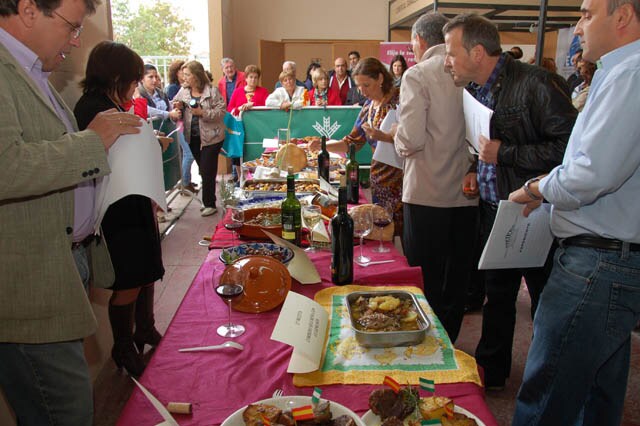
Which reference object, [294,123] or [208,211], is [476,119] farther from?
[294,123]

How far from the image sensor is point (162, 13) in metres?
11.3

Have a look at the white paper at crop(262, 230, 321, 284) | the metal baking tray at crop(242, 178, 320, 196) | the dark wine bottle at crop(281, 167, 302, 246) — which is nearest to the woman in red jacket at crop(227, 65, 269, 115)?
the metal baking tray at crop(242, 178, 320, 196)

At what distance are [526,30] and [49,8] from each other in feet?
36.4

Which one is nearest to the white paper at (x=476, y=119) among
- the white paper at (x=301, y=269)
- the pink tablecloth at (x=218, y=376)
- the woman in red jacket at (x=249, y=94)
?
the white paper at (x=301, y=269)

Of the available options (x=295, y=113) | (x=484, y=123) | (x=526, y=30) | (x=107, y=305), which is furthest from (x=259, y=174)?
(x=526, y=30)

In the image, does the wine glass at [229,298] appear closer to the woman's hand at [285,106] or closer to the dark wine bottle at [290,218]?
the dark wine bottle at [290,218]

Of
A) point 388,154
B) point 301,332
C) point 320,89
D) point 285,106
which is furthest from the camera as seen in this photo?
point 320,89

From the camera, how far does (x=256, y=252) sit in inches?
64.1

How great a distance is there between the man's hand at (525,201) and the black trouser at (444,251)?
0.83 m

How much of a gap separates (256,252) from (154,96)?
4.73 metres

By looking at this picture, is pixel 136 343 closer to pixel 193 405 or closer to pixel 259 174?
pixel 259 174

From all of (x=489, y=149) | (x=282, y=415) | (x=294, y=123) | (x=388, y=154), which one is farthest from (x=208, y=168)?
(x=282, y=415)

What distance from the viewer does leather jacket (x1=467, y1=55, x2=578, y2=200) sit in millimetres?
Answer: 1609

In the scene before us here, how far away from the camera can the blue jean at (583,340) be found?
1238mm
